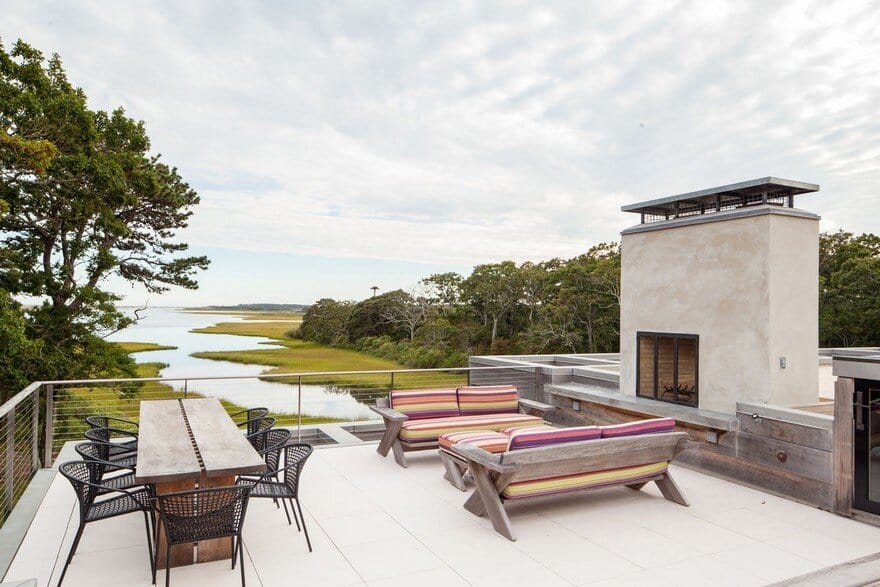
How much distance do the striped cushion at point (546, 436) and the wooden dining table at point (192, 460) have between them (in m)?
1.81

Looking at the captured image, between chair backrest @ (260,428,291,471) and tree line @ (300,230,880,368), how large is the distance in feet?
66.4

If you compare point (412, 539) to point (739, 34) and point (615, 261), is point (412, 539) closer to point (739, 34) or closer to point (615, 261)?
point (739, 34)

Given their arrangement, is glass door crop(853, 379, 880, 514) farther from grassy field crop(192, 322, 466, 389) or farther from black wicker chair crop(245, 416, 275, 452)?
grassy field crop(192, 322, 466, 389)

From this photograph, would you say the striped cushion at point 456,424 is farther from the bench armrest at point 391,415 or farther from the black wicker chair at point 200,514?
the black wicker chair at point 200,514

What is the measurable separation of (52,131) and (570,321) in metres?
23.4

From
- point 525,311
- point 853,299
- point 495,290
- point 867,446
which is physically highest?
point 495,290

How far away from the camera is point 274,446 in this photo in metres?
4.12

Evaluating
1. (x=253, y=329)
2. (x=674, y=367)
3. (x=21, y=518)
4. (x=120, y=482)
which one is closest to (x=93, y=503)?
(x=120, y=482)

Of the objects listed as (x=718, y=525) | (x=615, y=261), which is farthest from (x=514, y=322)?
(x=718, y=525)

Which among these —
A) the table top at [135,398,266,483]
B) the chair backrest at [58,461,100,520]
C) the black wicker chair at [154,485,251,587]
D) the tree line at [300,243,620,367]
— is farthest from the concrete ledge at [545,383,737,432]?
the tree line at [300,243,620,367]

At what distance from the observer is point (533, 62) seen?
32.1 feet

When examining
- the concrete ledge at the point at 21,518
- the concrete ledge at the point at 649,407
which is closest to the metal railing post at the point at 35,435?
the concrete ledge at the point at 21,518

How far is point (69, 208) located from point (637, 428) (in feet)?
50.9

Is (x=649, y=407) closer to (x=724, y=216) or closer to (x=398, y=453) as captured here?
(x=724, y=216)
